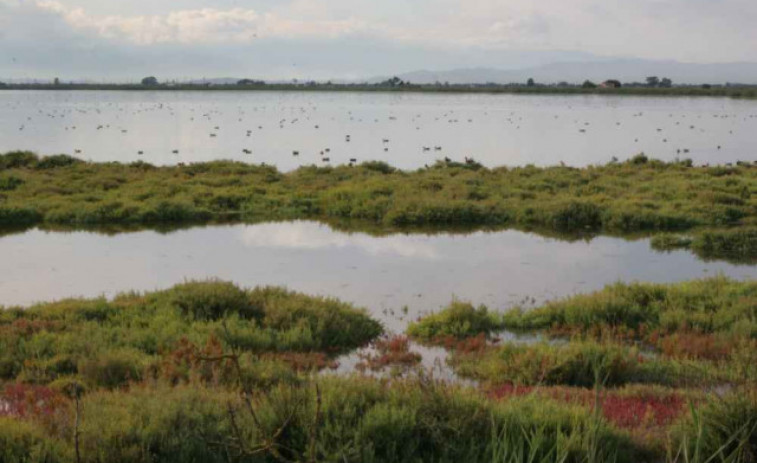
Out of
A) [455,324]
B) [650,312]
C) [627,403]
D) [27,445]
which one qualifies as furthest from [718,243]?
[27,445]

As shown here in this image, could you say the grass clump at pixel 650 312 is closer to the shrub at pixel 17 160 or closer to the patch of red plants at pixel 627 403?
the patch of red plants at pixel 627 403

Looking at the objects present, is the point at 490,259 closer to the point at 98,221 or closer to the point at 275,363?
the point at 275,363

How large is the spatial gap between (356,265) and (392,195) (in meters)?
8.51

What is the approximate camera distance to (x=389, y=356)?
11438mm

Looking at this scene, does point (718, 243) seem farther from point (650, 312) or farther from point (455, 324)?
point (455, 324)

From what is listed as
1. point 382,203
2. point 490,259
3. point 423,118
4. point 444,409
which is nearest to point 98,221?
point 382,203

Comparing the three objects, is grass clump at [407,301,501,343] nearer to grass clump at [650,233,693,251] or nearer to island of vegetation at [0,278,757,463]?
island of vegetation at [0,278,757,463]

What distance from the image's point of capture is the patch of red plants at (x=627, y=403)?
7980 millimetres

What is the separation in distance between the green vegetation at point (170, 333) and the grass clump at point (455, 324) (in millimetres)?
815

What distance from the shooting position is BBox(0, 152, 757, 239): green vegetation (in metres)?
24.1

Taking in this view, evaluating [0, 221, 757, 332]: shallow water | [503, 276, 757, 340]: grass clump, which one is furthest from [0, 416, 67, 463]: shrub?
[503, 276, 757, 340]: grass clump

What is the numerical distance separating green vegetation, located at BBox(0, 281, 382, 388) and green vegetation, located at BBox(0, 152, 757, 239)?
441 inches

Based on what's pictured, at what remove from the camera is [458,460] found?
638cm

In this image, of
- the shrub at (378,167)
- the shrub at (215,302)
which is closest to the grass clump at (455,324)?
the shrub at (215,302)
